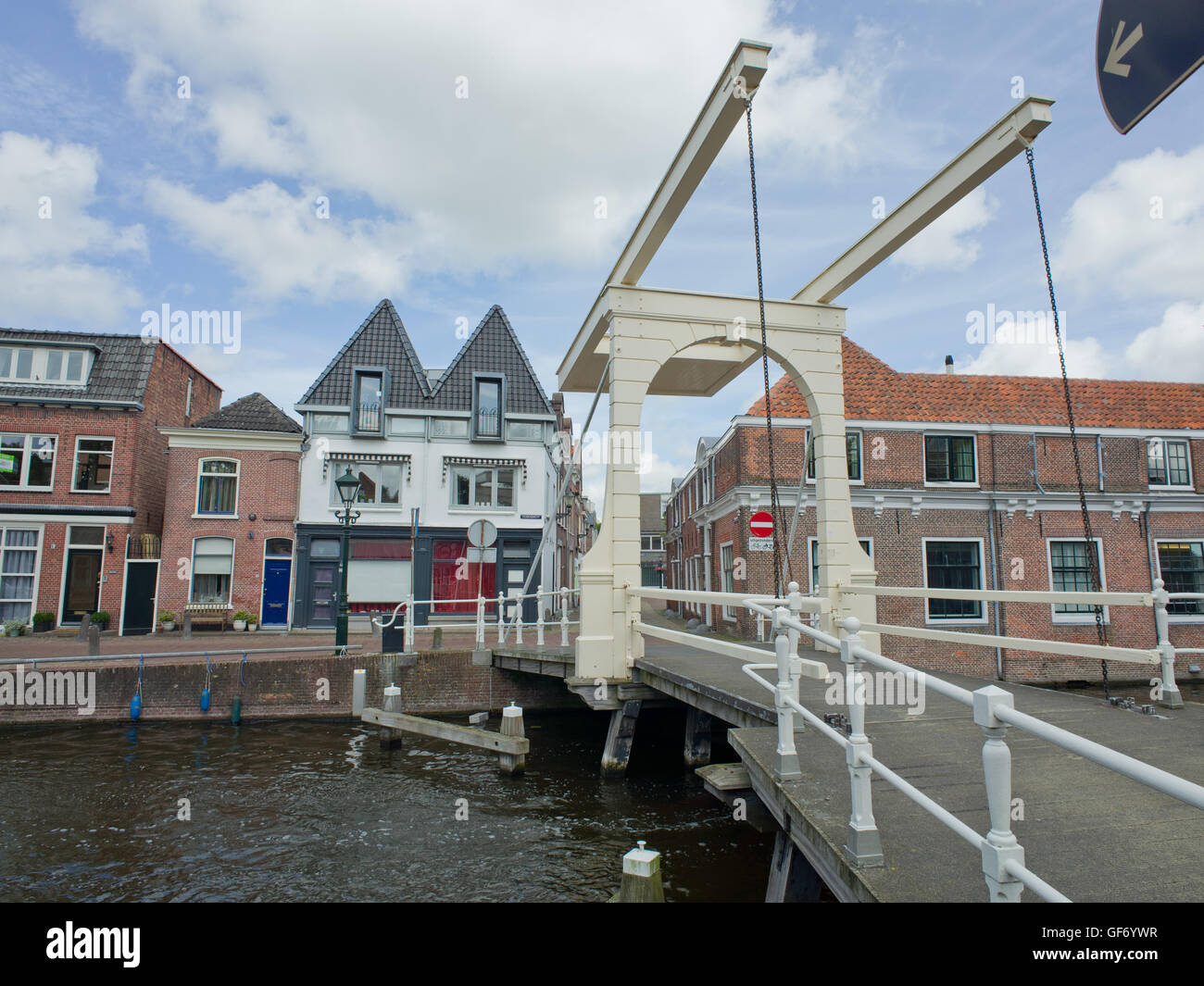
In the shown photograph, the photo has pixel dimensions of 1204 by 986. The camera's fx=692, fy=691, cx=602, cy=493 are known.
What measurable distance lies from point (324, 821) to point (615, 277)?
7050 millimetres

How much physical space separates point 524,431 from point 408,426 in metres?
3.85

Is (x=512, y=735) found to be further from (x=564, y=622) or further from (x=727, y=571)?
(x=727, y=571)

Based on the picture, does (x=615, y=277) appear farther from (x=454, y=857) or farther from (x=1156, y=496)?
(x=1156, y=496)

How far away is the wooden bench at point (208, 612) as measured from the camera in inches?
827

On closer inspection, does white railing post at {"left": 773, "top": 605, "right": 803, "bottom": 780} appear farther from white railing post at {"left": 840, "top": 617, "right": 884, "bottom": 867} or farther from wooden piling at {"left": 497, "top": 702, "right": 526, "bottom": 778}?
wooden piling at {"left": 497, "top": 702, "right": 526, "bottom": 778}

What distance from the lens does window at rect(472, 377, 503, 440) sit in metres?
23.0

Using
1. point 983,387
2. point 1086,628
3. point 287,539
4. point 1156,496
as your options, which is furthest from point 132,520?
point 1156,496

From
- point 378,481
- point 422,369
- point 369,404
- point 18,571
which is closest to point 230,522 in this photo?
point 378,481

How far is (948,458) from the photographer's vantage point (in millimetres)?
18609

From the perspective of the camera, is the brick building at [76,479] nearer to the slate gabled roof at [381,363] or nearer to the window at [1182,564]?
the slate gabled roof at [381,363]

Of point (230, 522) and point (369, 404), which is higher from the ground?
point (369, 404)

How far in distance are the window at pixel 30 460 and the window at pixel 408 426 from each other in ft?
34.4

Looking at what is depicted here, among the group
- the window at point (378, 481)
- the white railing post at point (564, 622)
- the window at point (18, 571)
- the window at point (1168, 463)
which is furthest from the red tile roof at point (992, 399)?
the window at point (18, 571)

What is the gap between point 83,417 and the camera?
22.1 m
